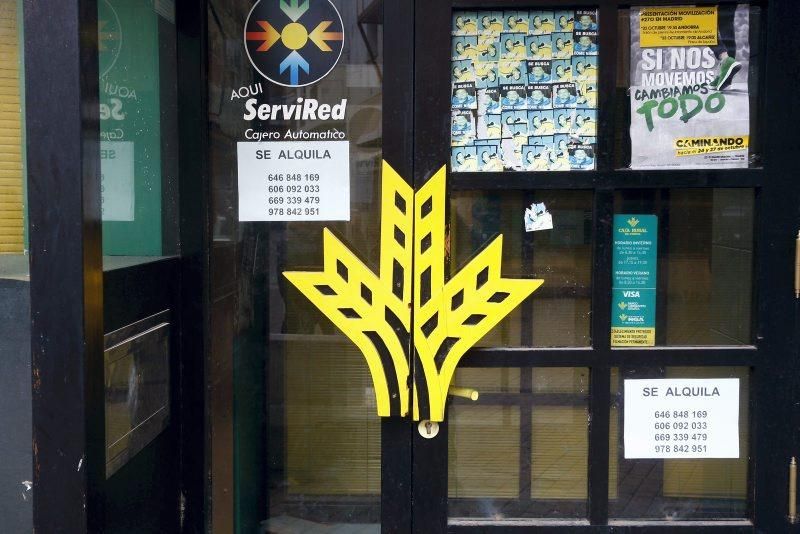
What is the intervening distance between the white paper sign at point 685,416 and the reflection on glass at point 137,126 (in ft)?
5.60

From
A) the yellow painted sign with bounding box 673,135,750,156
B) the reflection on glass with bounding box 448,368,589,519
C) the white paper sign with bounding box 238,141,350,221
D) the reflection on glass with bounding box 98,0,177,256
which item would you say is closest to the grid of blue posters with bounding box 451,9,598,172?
the yellow painted sign with bounding box 673,135,750,156

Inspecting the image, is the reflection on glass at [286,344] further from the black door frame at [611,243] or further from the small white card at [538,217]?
the small white card at [538,217]

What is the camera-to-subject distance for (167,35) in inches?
114

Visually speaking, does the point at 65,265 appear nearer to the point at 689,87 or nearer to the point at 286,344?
the point at 286,344

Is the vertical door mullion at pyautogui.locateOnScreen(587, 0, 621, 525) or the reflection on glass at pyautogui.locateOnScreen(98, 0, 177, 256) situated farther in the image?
the reflection on glass at pyautogui.locateOnScreen(98, 0, 177, 256)

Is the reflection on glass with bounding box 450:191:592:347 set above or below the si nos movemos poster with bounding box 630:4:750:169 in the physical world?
below

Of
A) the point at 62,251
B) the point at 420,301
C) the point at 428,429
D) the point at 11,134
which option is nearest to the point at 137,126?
the point at 11,134

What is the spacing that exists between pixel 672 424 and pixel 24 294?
7.14 ft

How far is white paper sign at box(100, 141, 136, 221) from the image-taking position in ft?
9.46

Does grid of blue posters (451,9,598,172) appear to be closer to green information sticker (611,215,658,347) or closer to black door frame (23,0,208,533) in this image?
green information sticker (611,215,658,347)

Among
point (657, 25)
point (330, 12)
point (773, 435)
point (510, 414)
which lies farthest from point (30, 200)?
point (773, 435)

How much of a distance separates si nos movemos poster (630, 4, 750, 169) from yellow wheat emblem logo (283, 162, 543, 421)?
0.64m

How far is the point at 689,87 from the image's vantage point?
2740 millimetres

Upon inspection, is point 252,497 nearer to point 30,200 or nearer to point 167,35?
point 30,200
